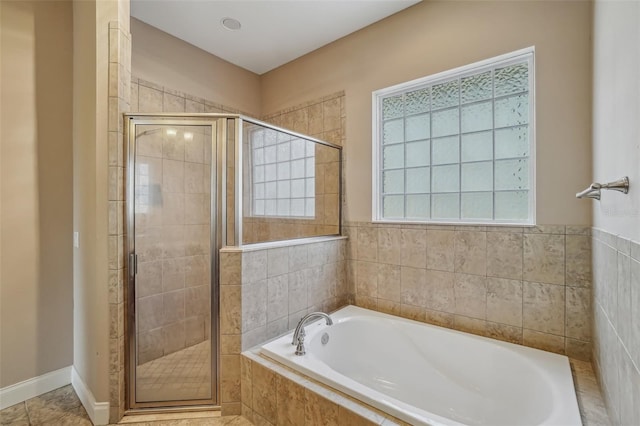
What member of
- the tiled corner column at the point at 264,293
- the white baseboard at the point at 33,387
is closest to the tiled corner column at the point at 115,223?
the tiled corner column at the point at 264,293

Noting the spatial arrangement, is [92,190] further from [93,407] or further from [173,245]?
[93,407]

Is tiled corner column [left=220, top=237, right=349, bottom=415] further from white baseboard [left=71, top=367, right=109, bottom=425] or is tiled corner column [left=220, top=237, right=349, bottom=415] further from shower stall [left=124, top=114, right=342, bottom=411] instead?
white baseboard [left=71, top=367, right=109, bottom=425]

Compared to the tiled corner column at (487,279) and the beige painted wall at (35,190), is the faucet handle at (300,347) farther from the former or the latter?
the beige painted wall at (35,190)

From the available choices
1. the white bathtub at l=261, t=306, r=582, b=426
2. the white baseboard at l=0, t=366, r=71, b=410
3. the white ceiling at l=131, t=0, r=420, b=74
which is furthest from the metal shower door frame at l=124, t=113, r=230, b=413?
the white ceiling at l=131, t=0, r=420, b=74

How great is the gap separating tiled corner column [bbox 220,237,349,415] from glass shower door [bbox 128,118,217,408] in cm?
12

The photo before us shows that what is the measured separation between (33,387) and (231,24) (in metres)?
3.09

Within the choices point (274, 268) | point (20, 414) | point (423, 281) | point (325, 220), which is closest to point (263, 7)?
point (325, 220)

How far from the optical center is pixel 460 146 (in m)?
2.18

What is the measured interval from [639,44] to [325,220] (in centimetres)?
207

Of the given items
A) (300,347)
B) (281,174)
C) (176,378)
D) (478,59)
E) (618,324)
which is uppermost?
(478,59)

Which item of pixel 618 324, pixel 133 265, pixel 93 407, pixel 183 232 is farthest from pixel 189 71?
pixel 618 324

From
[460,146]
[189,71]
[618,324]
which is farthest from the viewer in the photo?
[189,71]

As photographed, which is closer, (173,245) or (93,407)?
(93,407)

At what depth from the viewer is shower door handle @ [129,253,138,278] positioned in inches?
71.7
